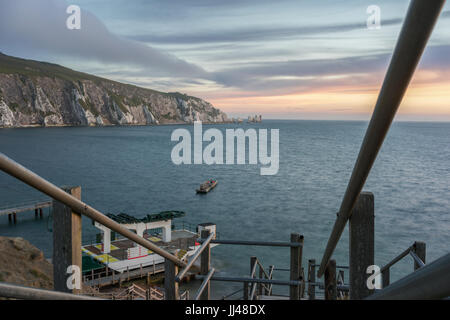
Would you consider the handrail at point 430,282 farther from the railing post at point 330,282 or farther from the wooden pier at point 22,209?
the wooden pier at point 22,209

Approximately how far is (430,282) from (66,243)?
1525mm

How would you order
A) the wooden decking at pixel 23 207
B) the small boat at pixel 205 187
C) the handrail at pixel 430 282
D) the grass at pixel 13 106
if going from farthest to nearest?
the grass at pixel 13 106
the small boat at pixel 205 187
the wooden decking at pixel 23 207
the handrail at pixel 430 282

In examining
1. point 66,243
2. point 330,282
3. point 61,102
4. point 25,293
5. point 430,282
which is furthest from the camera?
point 61,102

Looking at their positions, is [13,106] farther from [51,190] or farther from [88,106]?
[51,190]

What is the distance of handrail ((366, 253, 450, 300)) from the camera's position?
0.55m

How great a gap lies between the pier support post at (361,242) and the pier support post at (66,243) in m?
1.25

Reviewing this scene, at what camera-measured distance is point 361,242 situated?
5.74 feet

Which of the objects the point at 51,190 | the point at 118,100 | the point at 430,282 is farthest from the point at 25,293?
the point at 118,100

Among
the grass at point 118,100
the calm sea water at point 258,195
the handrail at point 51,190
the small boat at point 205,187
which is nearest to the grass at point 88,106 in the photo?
the grass at point 118,100

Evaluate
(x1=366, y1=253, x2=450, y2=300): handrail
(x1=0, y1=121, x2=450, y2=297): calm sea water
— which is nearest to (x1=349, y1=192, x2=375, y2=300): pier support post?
(x1=366, y1=253, x2=450, y2=300): handrail

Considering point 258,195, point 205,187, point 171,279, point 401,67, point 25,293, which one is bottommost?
point 258,195

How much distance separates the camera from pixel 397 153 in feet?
309

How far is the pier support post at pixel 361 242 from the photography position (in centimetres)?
172
